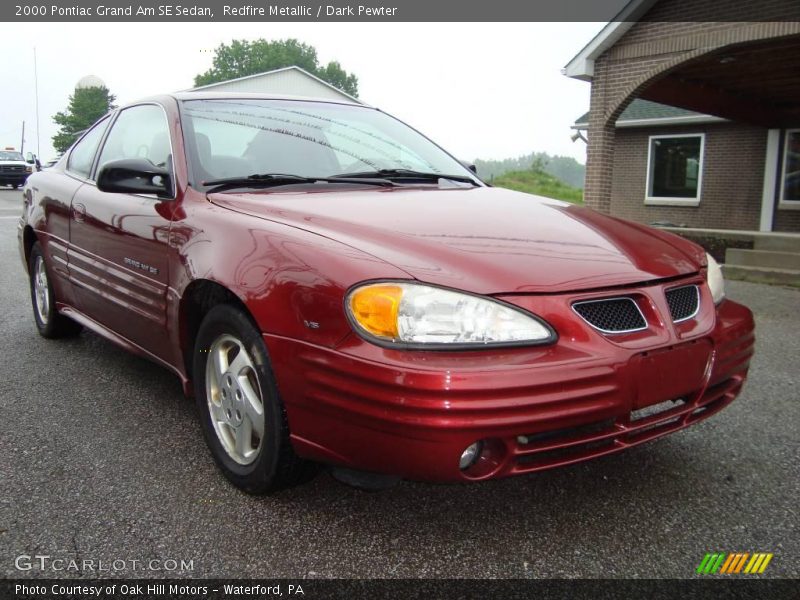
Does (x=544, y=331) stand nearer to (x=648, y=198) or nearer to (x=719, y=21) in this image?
(x=719, y=21)

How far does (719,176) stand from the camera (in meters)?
15.0

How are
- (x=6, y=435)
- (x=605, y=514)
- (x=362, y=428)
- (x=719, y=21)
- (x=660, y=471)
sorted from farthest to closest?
(x=719, y=21) → (x=6, y=435) → (x=660, y=471) → (x=605, y=514) → (x=362, y=428)

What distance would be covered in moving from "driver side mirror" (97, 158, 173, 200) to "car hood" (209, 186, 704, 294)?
1.11ft

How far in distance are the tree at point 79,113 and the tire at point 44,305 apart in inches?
3042

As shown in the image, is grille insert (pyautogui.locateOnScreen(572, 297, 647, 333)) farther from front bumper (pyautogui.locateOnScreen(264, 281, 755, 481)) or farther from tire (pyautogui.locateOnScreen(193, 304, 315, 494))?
tire (pyautogui.locateOnScreen(193, 304, 315, 494))

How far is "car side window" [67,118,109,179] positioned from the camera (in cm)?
417

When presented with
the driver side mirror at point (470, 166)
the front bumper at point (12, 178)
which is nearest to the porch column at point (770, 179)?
the driver side mirror at point (470, 166)

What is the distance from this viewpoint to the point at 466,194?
10.3 feet

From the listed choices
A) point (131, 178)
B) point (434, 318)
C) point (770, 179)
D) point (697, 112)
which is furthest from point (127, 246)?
point (770, 179)

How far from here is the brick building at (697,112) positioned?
9242 millimetres

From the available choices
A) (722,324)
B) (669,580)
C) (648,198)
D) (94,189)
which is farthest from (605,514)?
(648,198)

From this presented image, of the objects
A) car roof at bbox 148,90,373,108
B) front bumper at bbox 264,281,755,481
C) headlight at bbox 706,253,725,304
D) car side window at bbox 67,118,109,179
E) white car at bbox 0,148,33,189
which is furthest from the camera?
white car at bbox 0,148,33,189

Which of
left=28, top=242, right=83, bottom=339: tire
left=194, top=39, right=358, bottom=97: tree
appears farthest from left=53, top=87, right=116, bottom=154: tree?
left=28, top=242, right=83, bottom=339: tire

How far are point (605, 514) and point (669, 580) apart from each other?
405mm
